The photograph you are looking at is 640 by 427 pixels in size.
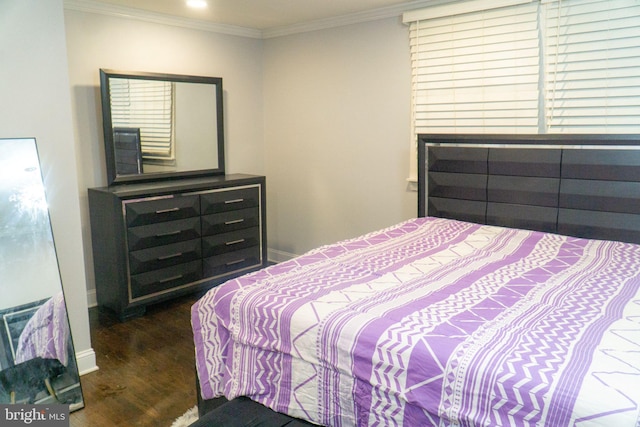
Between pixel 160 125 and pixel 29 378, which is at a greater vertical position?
pixel 160 125

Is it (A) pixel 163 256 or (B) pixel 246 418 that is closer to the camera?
(B) pixel 246 418

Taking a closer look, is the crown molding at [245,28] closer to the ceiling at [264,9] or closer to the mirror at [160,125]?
the ceiling at [264,9]

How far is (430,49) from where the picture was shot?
11.9 ft

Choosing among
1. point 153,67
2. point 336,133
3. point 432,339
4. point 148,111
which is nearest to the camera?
point 432,339

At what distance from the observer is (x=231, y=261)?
4.14 m

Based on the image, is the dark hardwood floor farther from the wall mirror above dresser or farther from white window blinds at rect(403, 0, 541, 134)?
white window blinds at rect(403, 0, 541, 134)

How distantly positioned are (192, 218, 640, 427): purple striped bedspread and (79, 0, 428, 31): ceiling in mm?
2077

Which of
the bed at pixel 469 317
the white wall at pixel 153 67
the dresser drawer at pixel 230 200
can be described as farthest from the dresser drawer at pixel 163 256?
the bed at pixel 469 317

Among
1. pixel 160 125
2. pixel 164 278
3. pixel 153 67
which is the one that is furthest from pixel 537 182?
pixel 153 67

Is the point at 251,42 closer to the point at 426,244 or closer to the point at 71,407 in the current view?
the point at 426,244

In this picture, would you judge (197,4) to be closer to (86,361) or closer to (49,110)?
(49,110)

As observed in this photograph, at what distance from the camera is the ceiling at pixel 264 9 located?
3.59 metres

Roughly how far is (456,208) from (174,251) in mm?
2122

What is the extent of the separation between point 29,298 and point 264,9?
2.66 meters
